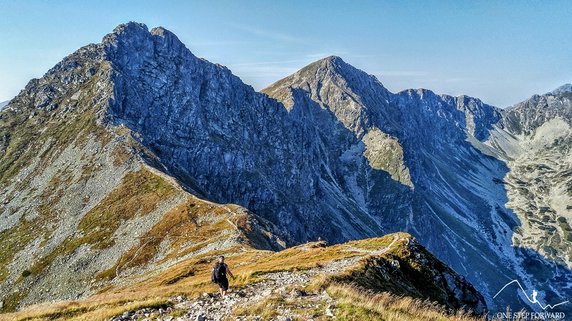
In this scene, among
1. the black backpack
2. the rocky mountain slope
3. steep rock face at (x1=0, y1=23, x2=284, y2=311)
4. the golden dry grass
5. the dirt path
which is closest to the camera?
the golden dry grass

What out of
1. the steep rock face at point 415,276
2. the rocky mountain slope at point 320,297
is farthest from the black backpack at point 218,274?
the steep rock face at point 415,276

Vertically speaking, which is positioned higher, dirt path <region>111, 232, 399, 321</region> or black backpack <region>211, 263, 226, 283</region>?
black backpack <region>211, 263, 226, 283</region>

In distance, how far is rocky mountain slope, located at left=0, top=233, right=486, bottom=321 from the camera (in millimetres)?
20719

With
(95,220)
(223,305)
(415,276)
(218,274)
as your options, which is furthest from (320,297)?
(95,220)

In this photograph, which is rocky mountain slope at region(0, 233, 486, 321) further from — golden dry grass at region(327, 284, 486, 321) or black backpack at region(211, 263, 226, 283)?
black backpack at region(211, 263, 226, 283)

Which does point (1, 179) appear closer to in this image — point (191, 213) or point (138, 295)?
point (191, 213)

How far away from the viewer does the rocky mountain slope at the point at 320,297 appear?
2072 centimetres

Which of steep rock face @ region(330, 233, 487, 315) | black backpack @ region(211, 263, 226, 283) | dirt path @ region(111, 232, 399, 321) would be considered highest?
black backpack @ region(211, 263, 226, 283)

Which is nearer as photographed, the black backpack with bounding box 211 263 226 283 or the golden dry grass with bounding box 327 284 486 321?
the golden dry grass with bounding box 327 284 486 321

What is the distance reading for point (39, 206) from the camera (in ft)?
416

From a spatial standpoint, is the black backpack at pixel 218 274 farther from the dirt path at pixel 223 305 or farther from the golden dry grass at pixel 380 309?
the golden dry grass at pixel 380 309

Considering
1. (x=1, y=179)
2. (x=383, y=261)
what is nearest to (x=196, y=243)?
(x=383, y=261)

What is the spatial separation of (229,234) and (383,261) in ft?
181

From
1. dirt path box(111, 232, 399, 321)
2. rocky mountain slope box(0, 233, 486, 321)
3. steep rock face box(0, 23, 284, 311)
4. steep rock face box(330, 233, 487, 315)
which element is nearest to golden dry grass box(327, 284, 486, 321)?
rocky mountain slope box(0, 233, 486, 321)
